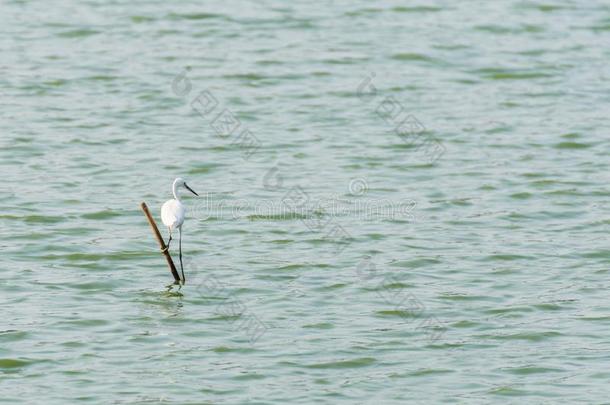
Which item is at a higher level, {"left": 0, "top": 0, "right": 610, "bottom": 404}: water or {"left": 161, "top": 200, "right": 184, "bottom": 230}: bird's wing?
{"left": 161, "top": 200, "right": 184, "bottom": 230}: bird's wing

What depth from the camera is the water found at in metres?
14.4

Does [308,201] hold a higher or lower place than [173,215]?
lower

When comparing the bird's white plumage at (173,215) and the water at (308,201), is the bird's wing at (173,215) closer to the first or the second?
the bird's white plumage at (173,215)

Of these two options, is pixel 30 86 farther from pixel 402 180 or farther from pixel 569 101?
pixel 569 101

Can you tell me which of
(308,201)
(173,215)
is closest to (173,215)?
(173,215)

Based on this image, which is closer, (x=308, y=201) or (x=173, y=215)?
(x=173, y=215)

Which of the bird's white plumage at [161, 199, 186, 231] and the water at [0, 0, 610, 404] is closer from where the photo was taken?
the water at [0, 0, 610, 404]

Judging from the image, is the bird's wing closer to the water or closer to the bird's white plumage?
the bird's white plumage

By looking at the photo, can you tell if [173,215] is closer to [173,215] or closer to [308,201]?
[173,215]

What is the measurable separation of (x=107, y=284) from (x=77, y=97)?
28.8 ft

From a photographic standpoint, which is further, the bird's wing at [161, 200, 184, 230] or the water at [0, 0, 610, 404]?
the bird's wing at [161, 200, 184, 230]

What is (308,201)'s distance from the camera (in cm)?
1986

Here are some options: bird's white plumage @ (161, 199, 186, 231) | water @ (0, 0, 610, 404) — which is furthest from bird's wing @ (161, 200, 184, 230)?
water @ (0, 0, 610, 404)

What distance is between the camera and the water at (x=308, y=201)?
47.2 feet
